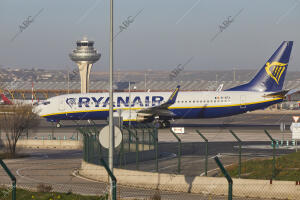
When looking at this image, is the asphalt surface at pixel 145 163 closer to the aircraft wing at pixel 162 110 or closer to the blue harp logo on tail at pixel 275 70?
the aircraft wing at pixel 162 110

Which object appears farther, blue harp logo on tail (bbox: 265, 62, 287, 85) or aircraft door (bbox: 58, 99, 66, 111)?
aircraft door (bbox: 58, 99, 66, 111)

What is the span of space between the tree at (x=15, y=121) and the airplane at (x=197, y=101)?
15806mm

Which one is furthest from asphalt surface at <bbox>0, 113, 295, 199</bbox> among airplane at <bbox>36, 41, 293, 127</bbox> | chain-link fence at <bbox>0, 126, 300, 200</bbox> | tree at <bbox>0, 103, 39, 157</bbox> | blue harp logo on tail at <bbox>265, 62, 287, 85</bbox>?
blue harp logo on tail at <bbox>265, 62, 287, 85</bbox>

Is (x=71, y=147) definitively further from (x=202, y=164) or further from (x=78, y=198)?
(x=78, y=198)

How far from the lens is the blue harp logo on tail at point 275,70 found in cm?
5462

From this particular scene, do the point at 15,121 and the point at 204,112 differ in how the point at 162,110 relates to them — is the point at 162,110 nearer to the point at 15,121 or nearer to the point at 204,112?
the point at 204,112

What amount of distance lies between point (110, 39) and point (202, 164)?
11.4 m

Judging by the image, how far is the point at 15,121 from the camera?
117ft

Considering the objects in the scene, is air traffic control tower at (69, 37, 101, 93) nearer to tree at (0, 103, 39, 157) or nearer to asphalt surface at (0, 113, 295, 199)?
asphalt surface at (0, 113, 295, 199)

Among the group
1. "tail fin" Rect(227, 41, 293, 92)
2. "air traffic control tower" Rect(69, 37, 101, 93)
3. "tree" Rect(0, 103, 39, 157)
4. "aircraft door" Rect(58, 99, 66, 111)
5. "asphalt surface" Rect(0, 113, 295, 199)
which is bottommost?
"asphalt surface" Rect(0, 113, 295, 199)

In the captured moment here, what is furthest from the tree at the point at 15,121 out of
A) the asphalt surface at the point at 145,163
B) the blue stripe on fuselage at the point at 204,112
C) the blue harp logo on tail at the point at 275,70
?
the blue harp logo on tail at the point at 275,70

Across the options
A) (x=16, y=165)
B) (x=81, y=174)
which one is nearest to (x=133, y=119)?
(x=16, y=165)

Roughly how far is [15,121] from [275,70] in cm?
2882

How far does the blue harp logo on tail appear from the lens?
54625 mm
